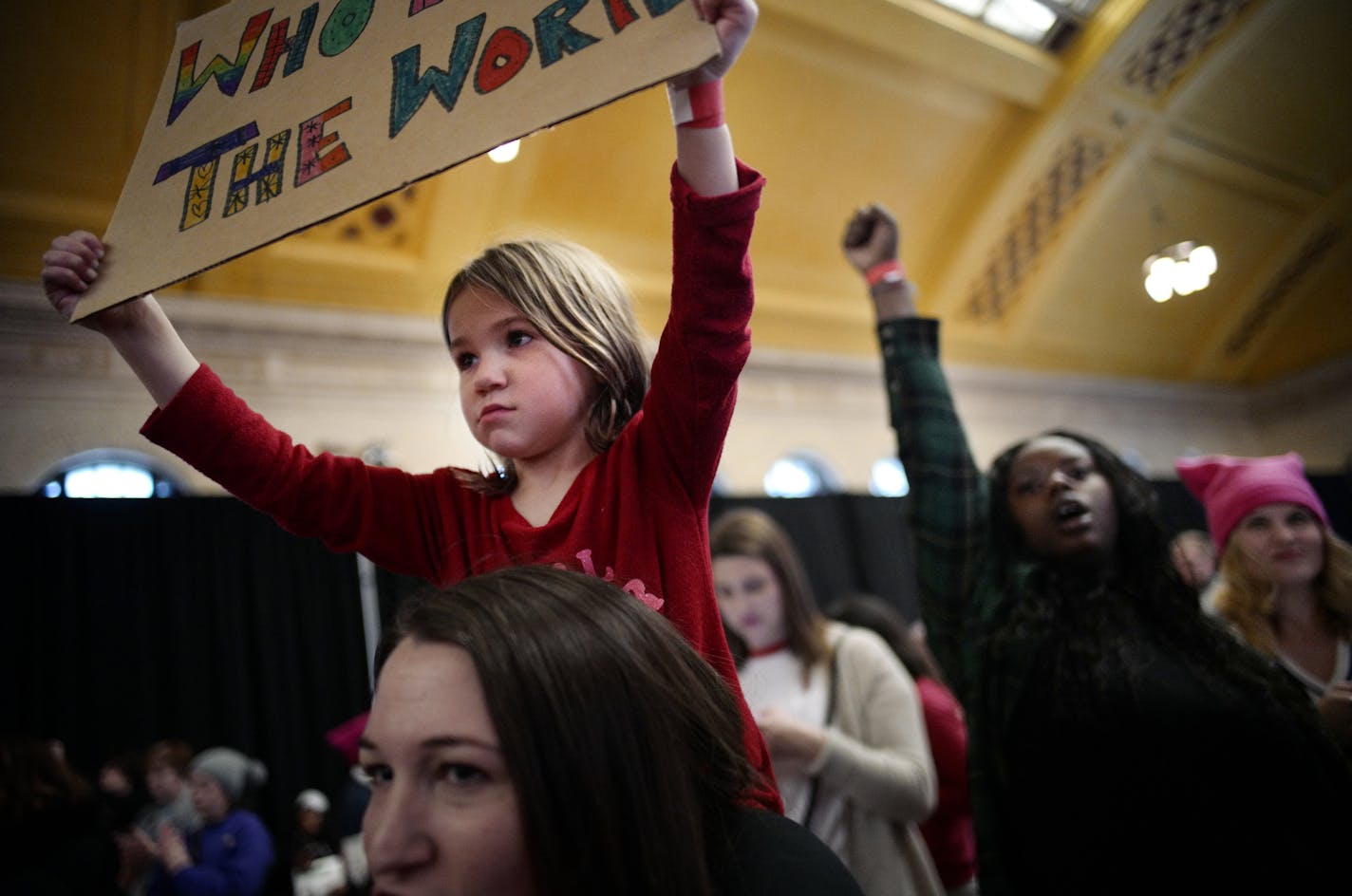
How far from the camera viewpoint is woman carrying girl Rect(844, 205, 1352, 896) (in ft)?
4.06

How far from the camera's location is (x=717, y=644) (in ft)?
3.32

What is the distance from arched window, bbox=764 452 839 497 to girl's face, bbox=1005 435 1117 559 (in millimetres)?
6470

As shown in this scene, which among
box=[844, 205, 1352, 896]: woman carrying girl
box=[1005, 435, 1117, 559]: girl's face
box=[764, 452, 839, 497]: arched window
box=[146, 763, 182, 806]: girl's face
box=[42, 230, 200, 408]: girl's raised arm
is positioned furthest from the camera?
box=[764, 452, 839, 497]: arched window

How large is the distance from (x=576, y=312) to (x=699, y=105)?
0.33 metres

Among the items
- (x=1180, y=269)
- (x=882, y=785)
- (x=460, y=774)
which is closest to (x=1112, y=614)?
(x=882, y=785)

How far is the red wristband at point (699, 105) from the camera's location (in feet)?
2.64

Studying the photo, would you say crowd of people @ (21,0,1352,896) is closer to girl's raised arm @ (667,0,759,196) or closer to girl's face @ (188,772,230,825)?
girl's raised arm @ (667,0,759,196)

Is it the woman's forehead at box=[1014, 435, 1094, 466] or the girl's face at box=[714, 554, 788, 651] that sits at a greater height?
the woman's forehead at box=[1014, 435, 1094, 466]

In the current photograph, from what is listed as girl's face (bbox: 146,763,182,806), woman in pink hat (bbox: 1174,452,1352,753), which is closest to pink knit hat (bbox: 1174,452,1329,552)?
woman in pink hat (bbox: 1174,452,1352,753)

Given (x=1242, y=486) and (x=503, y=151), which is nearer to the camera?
(x=503, y=151)

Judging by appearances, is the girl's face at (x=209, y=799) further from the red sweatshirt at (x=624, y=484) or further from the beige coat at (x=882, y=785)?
the red sweatshirt at (x=624, y=484)

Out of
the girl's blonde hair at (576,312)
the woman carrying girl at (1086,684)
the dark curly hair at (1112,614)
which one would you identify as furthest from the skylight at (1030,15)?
the girl's blonde hair at (576,312)

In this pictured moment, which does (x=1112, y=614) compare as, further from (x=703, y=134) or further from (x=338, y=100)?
(x=338, y=100)

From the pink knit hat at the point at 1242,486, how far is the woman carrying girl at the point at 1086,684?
0.99 ft
